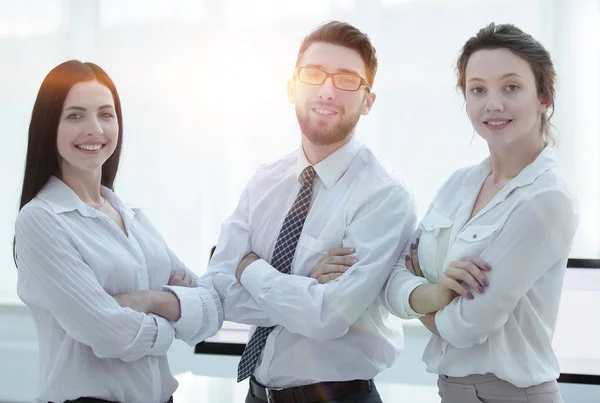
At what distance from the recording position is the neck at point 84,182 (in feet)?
6.64

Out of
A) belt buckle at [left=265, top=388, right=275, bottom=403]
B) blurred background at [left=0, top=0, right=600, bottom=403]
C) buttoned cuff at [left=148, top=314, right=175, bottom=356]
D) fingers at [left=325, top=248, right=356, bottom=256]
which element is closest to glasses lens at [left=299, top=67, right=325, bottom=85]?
fingers at [left=325, top=248, right=356, bottom=256]

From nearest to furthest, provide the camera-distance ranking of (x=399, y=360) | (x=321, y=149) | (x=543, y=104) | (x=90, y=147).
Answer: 1. (x=543, y=104)
2. (x=90, y=147)
3. (x=321, y=149)
4. (x=399, y=360)

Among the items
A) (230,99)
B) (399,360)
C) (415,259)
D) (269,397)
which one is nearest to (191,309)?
(269,397)

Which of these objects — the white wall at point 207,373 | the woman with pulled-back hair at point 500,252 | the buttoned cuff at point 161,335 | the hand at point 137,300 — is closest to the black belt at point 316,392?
the woman with pulled-back hair at point 500,252

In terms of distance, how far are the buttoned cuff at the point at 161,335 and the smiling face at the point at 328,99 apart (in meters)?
0.74

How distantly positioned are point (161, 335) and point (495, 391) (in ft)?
3.05

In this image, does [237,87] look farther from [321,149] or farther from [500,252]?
[500,252]

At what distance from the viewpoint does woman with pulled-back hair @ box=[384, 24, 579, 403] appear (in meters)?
1.67

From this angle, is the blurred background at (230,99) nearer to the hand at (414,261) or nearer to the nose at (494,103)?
the hand at (414,261)

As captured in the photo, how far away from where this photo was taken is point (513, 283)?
167cm

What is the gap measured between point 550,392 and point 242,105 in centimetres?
264

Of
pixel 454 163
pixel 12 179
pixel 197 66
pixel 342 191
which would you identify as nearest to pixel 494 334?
pixel 342 191

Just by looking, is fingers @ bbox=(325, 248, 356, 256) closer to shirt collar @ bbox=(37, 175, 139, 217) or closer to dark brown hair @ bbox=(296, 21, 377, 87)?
dark brown hair @ bbox=(296, 21, 377, 87)

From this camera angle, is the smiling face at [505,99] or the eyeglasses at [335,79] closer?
the smiling face at [505,99]
